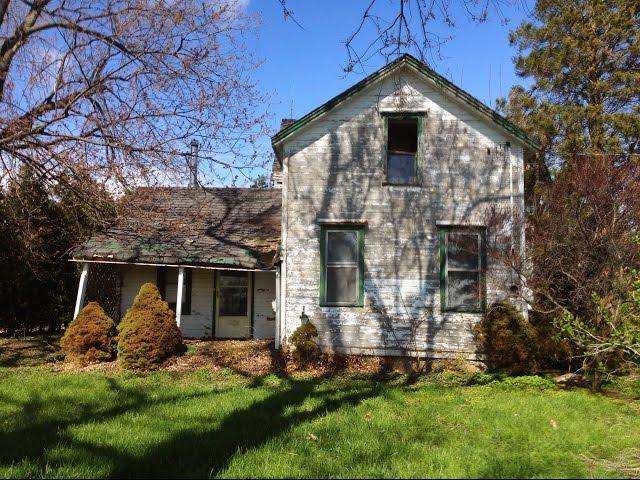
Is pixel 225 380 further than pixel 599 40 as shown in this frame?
No

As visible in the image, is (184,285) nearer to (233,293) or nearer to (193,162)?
(233,293)

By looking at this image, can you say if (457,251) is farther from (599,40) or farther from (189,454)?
(599,40)

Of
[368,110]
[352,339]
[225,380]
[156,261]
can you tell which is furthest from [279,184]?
[225,380]

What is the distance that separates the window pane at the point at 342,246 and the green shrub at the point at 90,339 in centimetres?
524

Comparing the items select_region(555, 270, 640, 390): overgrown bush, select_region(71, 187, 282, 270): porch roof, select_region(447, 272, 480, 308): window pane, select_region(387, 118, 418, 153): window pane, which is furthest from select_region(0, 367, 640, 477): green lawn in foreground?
select_region(387, 118, 418, 153): window pane

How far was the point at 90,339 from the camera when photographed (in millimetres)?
11047

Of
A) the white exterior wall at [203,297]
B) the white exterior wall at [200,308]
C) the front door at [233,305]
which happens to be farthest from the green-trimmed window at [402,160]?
the white exterior wall at [200,308]

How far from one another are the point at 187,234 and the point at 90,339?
4.26 m

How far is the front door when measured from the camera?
15133 mm

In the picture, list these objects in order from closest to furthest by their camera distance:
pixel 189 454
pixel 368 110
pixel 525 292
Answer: pixel 189 454
pixel 525 292
pixel 368 110

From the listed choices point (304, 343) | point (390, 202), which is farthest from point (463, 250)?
point (304, 343)

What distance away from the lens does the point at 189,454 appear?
496 cm

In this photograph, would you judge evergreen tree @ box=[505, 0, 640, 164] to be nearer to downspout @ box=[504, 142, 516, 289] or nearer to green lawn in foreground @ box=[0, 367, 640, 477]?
downspout @ box=[504, 142, 516, 289]

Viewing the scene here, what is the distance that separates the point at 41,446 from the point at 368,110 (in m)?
8.75
